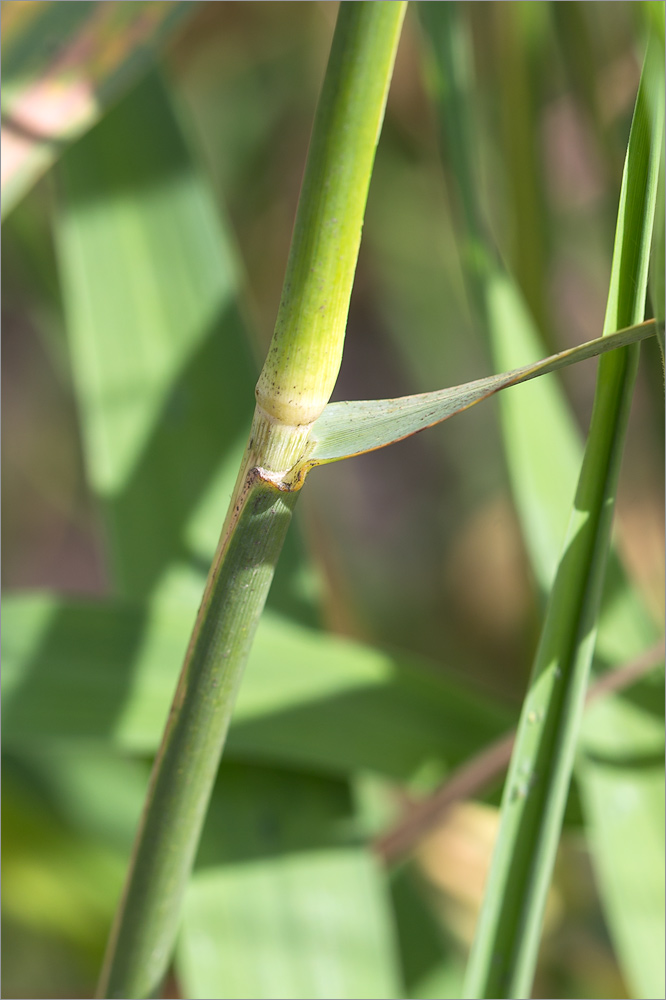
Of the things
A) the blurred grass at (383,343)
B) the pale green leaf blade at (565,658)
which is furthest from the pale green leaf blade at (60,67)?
the blurred grass at (383,343)

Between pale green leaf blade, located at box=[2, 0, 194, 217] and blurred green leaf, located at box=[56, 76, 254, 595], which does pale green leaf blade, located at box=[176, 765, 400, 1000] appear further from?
pale green leaf blade, located at box=[2, 0, 194, 217]

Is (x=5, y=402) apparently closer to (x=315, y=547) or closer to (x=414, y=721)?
(x=315, y=547)

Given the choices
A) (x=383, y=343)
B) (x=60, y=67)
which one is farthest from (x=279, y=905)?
(x=383, y=343)

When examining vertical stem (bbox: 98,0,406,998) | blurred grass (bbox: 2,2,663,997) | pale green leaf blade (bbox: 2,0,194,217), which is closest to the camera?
vertical stem (bbox: 98,0,406,998)

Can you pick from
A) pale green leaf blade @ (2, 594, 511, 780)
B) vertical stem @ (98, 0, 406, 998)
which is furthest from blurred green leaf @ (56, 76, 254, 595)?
vertical stem @ (98, 0, 406, 998)

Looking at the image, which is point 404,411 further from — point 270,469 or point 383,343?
point 383,343

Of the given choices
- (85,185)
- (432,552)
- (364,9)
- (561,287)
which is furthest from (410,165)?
(364,9)
